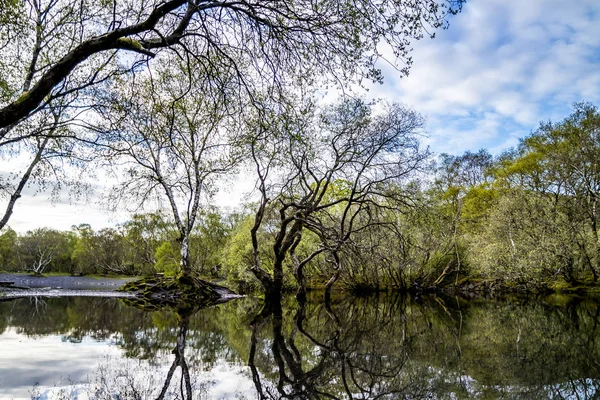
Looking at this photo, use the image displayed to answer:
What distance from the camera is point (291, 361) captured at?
6.71 m

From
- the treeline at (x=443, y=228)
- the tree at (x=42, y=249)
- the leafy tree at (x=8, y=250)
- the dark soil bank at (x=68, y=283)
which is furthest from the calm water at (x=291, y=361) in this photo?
the leafy tree at (x=8, y=250)

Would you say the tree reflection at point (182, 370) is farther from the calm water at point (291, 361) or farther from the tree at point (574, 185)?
the tree at point (574, 185)

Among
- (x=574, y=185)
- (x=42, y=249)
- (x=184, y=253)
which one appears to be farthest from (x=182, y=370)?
(x=42, y=249)

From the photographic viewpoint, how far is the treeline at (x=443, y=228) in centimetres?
2025

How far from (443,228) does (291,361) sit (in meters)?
Answer: 28.0

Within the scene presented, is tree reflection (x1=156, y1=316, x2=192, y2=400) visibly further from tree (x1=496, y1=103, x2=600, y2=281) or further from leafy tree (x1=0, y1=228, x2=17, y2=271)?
leafy tree (x1=0, y1=228, x2=17, y2=271)

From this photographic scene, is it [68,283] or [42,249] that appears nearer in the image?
[68,283]

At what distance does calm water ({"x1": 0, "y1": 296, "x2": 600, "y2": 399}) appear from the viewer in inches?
198

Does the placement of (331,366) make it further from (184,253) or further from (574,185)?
(574,185)

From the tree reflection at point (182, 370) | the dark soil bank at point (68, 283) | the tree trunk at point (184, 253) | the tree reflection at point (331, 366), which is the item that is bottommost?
the dark soil bank at point (68, 283)

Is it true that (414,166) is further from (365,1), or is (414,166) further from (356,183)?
(365,1)

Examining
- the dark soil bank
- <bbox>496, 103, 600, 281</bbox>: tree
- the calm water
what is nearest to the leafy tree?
the dark soil bank

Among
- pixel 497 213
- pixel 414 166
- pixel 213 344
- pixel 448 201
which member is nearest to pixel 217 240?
pixel 448 201

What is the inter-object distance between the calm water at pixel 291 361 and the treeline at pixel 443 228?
9193 millimetres
